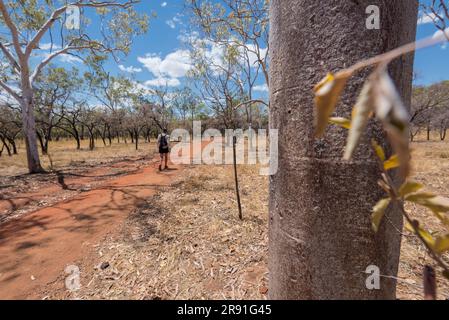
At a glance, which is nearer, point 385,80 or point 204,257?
point 385,80

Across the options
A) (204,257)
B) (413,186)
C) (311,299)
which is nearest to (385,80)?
(413,186)

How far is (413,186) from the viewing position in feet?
1.34

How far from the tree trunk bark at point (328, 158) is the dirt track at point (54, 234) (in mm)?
2913

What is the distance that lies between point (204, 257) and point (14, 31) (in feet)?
33.0

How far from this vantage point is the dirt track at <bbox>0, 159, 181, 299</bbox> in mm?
2584

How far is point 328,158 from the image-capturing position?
84 cm

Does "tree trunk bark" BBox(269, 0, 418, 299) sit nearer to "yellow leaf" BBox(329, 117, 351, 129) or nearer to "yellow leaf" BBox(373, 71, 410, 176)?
"yellow leaf" BBox(329, 117, 351, 129)

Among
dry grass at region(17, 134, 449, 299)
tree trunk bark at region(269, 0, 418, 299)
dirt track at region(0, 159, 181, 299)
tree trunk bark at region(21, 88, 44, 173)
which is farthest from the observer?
tree trunk bark at region(21, 88, 44, 173)

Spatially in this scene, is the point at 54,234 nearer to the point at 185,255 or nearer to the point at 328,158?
the point at 185,255

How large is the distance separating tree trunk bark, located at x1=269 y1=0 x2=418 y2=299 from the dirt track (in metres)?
2.91

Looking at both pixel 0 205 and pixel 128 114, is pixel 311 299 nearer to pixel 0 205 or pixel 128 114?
→ pixel 0 205

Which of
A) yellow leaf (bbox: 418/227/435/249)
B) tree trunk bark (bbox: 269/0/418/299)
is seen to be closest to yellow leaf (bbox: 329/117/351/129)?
yellow leaf (bbox: 418/227/435/249)

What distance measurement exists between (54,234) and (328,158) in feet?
14.5

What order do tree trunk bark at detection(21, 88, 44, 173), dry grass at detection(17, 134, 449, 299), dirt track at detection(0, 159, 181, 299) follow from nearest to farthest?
dry grass at detection(17, 134, 449, 299) < dirt track at detection(0, 159, 181, 299) < tree trunk bark at detection(21, 88, 44, 173)
